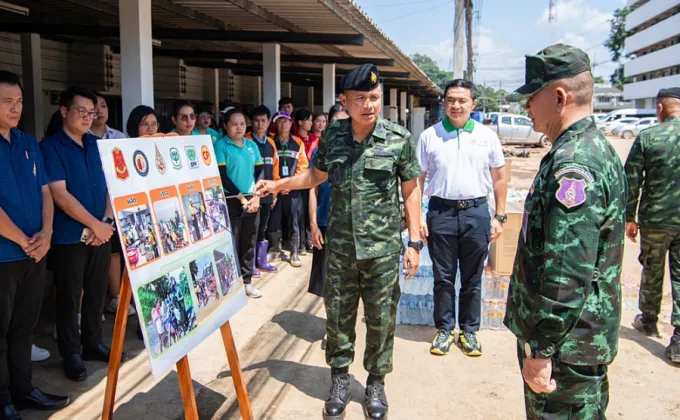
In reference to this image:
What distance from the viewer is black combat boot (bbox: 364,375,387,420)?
10.1 ft

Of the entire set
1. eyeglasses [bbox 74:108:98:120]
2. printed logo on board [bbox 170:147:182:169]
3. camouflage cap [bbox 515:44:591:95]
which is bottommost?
printed logo on board [bbox 170:147:182:169]

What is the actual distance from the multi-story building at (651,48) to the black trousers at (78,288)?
52342mm

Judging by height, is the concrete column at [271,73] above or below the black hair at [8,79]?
above

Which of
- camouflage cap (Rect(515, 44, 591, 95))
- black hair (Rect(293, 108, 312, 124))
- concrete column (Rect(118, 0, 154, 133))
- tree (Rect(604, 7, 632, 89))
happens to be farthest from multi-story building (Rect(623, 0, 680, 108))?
camouflage cap (Rect(515, 44, 591, 95))

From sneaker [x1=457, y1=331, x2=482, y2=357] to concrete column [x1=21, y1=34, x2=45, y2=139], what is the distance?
8.41 meters

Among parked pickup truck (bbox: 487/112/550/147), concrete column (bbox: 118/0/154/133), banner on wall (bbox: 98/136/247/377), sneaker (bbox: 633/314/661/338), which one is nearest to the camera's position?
banner on wall (bbox: 98/136/247/377)

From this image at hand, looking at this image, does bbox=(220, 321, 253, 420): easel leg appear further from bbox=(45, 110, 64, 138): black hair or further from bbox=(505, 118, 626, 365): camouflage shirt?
bbox=(45, 110, 64, 138): black hair

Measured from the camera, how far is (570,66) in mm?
1845

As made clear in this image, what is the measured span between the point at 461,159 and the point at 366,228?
124 centimetres

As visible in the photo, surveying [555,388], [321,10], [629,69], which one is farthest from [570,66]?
[629,69]

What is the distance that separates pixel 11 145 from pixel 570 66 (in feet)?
8.94

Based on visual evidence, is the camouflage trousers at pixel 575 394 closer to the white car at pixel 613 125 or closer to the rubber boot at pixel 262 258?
the rubber boot at pixel 262 258

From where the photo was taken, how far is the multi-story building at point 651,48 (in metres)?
49.2

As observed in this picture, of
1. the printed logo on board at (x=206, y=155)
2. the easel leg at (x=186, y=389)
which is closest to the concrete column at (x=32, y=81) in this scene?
the printed logo on board at (x=206, y=155)
